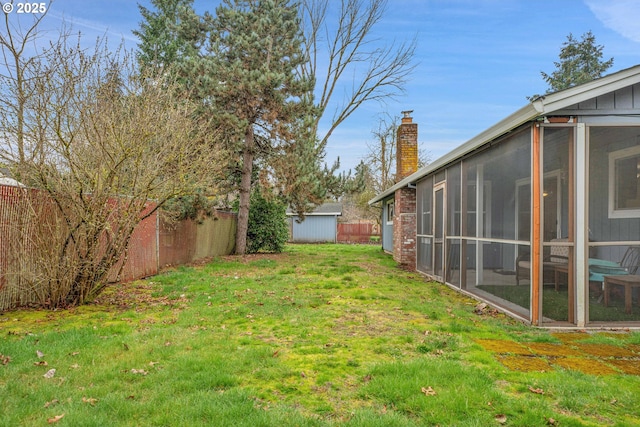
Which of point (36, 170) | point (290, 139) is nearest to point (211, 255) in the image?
point (290, 139)

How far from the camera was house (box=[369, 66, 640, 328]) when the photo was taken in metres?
5.06

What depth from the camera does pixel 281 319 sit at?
568 cm

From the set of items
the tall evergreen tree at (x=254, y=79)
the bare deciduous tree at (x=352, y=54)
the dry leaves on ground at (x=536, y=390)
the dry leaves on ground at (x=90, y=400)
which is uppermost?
the bare deciduous tree at (x=352, y=54)

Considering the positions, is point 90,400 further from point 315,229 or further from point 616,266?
point 315,229

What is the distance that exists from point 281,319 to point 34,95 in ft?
15.3

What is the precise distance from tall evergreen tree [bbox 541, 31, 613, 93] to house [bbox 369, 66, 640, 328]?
87.1ft

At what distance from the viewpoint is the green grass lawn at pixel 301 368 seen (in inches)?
112

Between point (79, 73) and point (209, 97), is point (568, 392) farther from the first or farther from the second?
point (209, 97)

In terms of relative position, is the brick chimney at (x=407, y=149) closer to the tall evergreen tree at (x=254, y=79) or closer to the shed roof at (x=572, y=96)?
the tall evergreen tree at (x=254, y=79)

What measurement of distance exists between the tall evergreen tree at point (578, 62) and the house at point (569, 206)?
2656cm

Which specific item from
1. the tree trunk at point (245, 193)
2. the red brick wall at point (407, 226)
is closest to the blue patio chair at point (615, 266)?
the red brick wall at point (407, 226)

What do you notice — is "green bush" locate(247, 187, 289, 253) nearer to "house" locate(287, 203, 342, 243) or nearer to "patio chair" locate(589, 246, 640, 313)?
"house" locate(287, 203, 342, 243)

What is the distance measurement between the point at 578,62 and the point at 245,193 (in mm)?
27579

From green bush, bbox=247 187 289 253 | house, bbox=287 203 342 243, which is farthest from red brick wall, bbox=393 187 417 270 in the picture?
house, bbox=287 203 342 243
